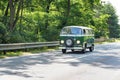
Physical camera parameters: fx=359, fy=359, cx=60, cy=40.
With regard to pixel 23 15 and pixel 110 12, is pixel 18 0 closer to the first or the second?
pixel 23 15

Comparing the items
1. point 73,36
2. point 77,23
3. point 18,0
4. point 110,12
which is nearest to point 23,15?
point 18,0

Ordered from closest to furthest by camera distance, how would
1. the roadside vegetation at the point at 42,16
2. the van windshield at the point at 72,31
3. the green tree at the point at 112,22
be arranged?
the van windshield at the point at 72,31 → the roadside vegetation at the point at 42,16 → the green tree at the point at 112,22

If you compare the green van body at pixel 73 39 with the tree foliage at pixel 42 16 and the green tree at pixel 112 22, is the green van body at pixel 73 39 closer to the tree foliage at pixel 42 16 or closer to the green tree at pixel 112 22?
the tree foliage at pixel 42 16

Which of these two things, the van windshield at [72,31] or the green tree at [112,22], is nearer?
the van windshield at [72,31]

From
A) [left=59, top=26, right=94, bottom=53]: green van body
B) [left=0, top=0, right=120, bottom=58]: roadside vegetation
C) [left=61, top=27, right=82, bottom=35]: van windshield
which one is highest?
[left=0, top=0, right=120, bottom=58]: roadside vegetation

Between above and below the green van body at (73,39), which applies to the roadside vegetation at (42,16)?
above

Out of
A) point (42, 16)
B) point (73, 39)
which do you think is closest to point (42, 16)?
point (42, 16)

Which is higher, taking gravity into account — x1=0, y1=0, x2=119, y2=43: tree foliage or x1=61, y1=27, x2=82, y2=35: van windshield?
x1=0, y1=0, x2=119, y2=43: tree foliage

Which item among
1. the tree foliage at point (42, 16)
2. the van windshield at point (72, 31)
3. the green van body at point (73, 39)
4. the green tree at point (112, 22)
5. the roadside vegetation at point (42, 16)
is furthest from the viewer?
the green tree at point (112, 22)

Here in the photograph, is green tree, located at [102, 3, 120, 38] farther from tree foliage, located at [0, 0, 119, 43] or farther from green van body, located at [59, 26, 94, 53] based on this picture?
green van body, located at [59, 26, 94, 53]

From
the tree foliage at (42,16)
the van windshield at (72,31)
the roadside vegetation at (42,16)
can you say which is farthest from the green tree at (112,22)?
the van windshield at (72,31)

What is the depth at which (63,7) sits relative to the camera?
165 feet

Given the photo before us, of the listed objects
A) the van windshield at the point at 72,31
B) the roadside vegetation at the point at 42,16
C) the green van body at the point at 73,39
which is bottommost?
the green van body at the point at 73,39

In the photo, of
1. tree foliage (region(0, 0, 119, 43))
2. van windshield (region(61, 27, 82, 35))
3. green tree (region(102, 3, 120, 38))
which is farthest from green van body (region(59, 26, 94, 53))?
green tree (region(102, 3, 120, 38))
